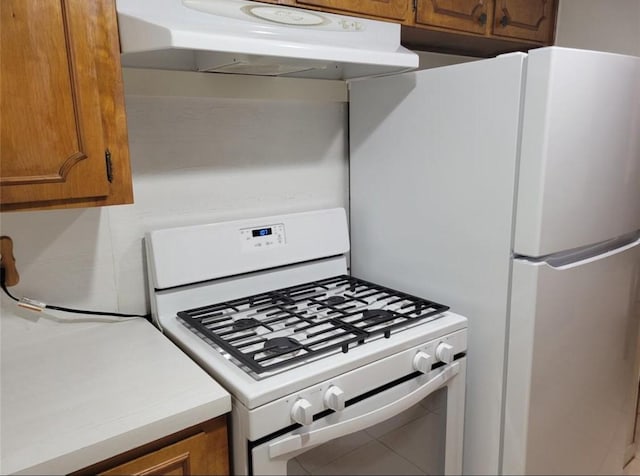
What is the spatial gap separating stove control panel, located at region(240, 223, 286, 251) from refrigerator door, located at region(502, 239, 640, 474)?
2.35 ft

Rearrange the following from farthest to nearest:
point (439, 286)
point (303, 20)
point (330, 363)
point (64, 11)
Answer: point (439, 286)
point (303, 20)
point (330, 363)
point (64, 11)

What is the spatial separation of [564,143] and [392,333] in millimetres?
639

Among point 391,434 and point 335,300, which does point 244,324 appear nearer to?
point 335,300

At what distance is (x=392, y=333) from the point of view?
4.14ft

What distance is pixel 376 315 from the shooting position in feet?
4.39

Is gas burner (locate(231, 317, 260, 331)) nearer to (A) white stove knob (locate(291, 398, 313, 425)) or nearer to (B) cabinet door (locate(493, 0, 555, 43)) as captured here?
(A) white stove knob (locate(291, 398, 313, 425))

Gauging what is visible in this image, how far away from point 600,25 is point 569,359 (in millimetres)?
1310

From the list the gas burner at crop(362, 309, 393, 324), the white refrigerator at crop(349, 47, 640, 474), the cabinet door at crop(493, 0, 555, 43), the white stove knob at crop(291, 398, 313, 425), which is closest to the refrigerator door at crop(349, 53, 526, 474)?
the white refrigerator at crop(349, 47, 640, 474)

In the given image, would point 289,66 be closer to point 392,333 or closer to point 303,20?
point 303,20

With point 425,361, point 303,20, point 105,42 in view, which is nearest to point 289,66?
point 303,20

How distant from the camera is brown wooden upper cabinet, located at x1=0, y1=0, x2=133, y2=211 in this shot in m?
0.92

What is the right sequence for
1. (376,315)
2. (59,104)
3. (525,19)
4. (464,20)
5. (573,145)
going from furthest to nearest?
(525,19), (464,20), (376,315), (573,145), (59,104)

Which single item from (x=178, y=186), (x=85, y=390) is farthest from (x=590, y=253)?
(x=85, y=390)

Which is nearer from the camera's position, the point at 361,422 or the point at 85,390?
the point at 85,390
